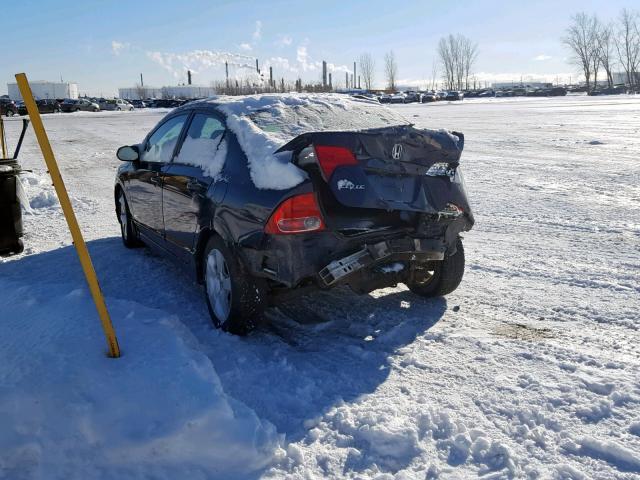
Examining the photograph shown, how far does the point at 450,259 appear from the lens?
4.24 metres

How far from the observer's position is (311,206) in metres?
3.36

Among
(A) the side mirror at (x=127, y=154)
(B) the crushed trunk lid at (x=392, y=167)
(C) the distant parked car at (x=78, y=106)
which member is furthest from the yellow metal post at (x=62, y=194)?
(C) the distant parked car at (x=78, y=106)

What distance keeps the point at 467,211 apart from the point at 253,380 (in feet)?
6.09

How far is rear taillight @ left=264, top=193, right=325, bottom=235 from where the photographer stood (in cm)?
334

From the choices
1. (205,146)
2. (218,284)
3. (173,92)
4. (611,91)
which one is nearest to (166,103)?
(173,92)

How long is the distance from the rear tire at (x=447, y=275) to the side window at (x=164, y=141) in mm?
2340

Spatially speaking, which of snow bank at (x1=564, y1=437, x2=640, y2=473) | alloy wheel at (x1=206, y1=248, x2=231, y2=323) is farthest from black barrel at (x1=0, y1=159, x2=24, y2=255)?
snow bank at (x1=564, y1=437, x2=640, y2=473)

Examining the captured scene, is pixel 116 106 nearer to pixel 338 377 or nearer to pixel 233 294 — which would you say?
pixel 233 294

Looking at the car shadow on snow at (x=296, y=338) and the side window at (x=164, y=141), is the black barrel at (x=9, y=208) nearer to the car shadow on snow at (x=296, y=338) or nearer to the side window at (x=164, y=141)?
the car shadow on snow at (x=296, y=338)

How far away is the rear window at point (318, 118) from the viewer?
400 centimetres

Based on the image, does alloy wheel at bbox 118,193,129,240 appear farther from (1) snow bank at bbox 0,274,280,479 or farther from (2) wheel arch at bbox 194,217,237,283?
(1) snow bank at bbox 0,274,280,479

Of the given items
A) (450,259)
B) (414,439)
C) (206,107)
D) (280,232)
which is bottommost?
(414,439)

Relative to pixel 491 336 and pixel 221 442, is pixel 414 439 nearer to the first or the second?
pixel 221 442

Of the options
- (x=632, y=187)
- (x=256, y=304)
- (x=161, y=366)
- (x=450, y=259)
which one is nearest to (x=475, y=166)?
(x=632, y=187)
